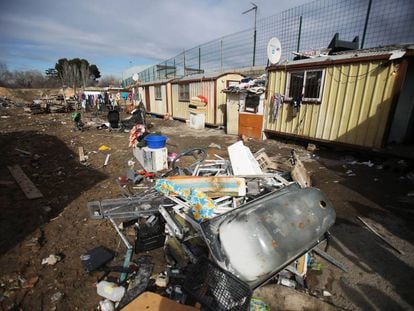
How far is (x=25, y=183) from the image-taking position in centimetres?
499

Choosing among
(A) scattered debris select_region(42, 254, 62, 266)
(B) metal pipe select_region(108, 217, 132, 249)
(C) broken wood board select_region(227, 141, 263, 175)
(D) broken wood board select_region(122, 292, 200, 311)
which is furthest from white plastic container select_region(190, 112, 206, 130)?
(D) broken wood board select_region(122, 292, 200, 311)

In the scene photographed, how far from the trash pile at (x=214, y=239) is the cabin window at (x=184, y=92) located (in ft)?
37.0

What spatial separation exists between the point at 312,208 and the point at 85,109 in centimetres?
2545

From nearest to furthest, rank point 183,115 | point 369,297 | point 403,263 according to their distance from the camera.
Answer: point 369,297 → point 403,263 → point 183,115

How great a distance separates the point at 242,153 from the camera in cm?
404

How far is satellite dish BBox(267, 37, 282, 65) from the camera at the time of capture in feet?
26.7

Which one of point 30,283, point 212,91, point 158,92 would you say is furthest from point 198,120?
point 30,283

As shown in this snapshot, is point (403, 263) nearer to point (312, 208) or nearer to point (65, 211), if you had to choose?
point (312, 208)

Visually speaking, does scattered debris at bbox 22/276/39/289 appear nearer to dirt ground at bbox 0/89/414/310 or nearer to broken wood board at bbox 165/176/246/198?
dirt ground at bbox 0/89/414/310

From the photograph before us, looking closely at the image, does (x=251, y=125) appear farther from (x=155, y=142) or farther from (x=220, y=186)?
(x=220, y=186)

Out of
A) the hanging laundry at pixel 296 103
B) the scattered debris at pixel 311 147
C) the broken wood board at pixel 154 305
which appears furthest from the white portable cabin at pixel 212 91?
the broken wood board at pixel 154 305

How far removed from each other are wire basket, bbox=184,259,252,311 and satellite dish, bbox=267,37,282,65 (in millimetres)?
8196

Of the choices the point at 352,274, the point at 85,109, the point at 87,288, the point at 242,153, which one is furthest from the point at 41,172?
the point at 85,109

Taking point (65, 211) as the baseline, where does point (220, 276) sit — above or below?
above
